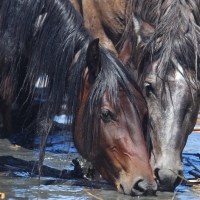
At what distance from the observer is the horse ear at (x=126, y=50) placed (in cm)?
643

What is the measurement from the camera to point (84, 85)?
5.52 meters

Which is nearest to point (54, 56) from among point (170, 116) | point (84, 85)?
point (84, 85)

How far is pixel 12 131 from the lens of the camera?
8.23 m

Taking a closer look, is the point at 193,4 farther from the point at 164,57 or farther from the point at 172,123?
the point at 172,123

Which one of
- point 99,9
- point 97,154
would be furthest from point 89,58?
point 99,9

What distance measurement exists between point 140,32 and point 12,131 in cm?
244

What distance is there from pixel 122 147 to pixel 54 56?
1005mm

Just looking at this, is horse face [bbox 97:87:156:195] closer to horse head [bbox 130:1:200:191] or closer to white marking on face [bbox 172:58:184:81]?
horse head [bbox 130:1:200:191]

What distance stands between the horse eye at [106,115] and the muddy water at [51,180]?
0.43 m

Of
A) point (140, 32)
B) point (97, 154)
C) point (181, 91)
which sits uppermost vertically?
point (140, 32)

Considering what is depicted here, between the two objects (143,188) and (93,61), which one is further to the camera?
(93,61)

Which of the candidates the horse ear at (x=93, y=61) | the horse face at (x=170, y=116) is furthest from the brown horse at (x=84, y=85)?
the horse face at (x=170, y=116)

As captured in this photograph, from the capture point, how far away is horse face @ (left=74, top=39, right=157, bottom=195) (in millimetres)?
5148

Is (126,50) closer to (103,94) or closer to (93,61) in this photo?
(93,61)
